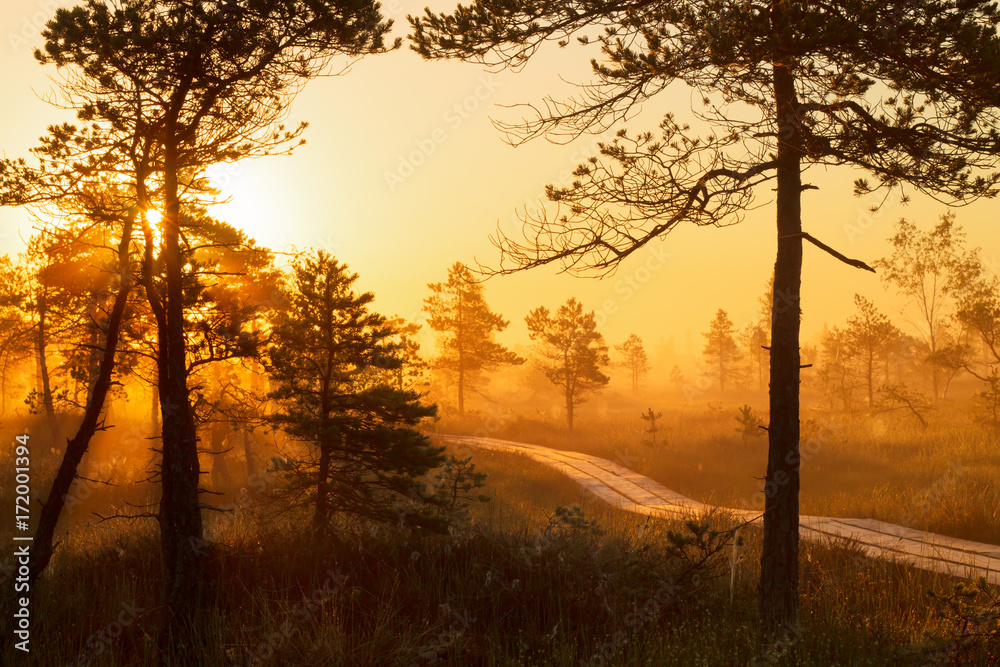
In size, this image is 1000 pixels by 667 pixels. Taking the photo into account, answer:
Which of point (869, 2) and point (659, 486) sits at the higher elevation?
point (869, 2)

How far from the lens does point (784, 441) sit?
5.36 meters

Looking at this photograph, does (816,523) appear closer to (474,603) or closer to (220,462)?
(474,603)

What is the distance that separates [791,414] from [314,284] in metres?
6.46

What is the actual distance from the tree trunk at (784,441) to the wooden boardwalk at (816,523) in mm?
385

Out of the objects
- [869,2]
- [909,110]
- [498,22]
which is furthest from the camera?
[498,22]

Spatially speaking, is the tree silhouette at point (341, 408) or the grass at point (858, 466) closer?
the tree silhouette at point (341, 408)

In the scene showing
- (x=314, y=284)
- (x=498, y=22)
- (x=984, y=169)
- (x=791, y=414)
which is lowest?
(x=791, y=414)

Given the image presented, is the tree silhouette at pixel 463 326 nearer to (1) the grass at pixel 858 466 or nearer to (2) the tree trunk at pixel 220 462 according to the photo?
(1) the grass at pixel 858 466

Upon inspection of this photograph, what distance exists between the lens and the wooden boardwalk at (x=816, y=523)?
816cm

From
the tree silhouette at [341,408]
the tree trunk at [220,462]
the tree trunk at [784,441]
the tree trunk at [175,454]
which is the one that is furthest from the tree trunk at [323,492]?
the tree trunk at [220,462]

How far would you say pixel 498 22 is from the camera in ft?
19.2

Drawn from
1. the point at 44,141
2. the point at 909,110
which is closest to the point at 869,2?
the point at 909,110

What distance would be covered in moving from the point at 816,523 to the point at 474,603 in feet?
27.7

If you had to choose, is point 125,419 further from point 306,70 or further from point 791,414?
point 791,414
